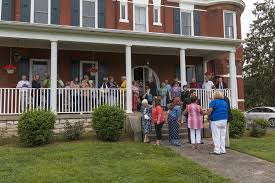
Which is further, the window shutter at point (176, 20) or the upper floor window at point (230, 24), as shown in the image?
the upper floor window at point (230, 24)

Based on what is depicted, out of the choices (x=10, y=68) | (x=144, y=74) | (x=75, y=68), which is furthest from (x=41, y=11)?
(x=144, y=74)

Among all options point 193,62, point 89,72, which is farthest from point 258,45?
point 89,72

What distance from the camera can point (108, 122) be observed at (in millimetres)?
12562

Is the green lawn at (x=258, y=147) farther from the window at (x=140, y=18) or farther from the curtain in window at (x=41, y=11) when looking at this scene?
the curtain in window at (x=41, y=11)

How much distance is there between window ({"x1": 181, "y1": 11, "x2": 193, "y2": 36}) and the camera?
2117 centimetres

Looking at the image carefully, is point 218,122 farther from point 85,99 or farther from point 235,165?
point 85,99

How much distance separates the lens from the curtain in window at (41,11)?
17922mm

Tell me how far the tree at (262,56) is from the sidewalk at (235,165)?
29.3 m

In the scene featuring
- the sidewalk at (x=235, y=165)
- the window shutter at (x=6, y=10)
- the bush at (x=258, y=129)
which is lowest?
the sidewalk at (x=235, y=165)

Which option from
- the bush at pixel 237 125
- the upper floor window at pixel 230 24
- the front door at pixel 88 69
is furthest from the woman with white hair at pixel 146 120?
the upper floor window at pixel 230 24

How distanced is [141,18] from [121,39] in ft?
18.0

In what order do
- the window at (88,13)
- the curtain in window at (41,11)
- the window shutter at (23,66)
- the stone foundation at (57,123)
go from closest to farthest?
the stone foundation at (57,123)
the window shutter at (23,66)
the curtain in window at (41,11)
the window at (88,13)

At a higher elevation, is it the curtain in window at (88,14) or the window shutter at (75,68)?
the curtain in window at (88,14)

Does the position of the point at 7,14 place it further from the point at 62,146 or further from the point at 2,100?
the point at 62,146
